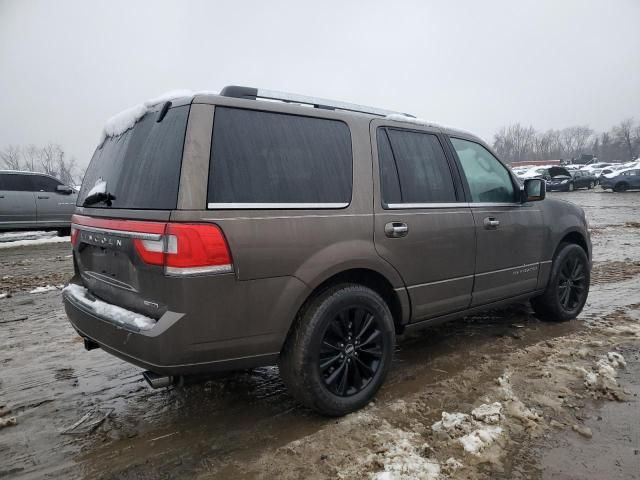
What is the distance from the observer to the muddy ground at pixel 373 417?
7.53ft

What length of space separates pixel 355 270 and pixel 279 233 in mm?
664

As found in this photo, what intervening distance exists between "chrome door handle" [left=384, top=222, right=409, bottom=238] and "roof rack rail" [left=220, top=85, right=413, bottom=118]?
0.88 m

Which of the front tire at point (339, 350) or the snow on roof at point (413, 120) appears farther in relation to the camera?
the snow on roof at point (413, 120)

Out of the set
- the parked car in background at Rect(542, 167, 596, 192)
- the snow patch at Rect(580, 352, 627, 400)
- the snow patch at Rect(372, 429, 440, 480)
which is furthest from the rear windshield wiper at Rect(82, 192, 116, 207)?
the parked car in background at Rect(542, 167, 596, 192)

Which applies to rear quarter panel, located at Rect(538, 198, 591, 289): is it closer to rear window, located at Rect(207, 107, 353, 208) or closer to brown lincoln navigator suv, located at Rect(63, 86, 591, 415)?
brown lincoln navigator suv, located at Rect(63, 86, 591, 415)

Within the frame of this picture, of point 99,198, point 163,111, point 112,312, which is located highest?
point 163,111

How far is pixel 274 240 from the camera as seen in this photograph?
2377mm

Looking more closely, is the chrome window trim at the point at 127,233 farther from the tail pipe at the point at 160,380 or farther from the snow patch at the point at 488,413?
the snow patch at the point at 488,413

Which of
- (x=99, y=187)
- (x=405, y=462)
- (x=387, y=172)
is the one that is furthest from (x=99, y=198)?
(x=405, y=462)

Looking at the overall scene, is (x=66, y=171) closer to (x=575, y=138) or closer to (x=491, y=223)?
(x=491, y=223)

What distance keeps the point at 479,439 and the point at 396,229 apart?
136 cm

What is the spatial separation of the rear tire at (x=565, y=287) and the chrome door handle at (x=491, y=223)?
1140 mm

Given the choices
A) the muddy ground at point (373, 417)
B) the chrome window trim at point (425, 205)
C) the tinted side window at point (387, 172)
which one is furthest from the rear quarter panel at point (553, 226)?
the tinted side window at point (387, 172)

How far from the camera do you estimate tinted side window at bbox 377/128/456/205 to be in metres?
3.07
